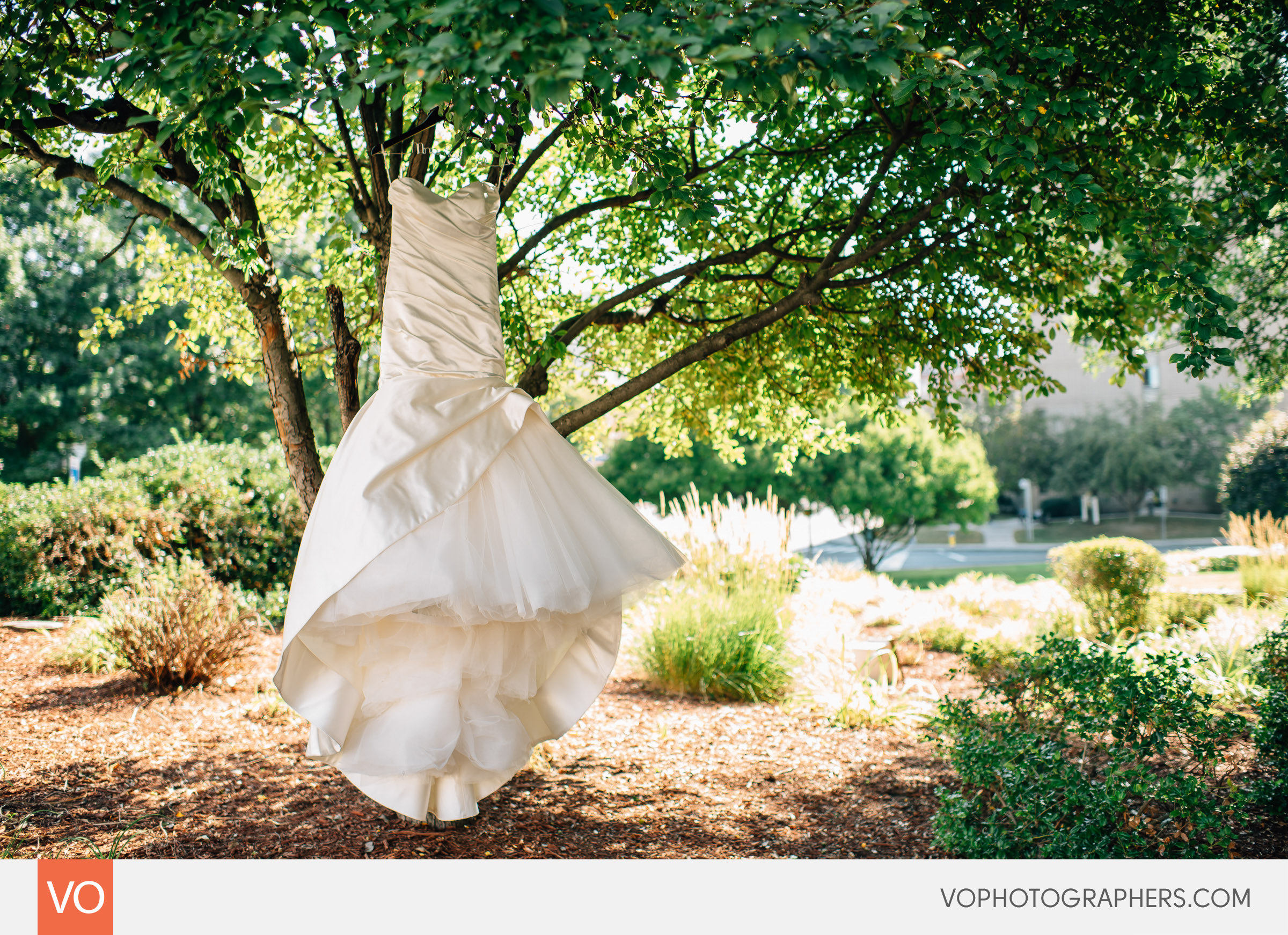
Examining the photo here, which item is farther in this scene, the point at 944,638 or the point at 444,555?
the point at 944,638

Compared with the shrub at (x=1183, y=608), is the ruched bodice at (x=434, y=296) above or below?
above

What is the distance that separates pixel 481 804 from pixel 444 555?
1.91 m

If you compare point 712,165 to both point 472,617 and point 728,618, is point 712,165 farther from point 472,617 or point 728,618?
point 728,618

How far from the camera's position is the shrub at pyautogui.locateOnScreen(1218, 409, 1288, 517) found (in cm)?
2080

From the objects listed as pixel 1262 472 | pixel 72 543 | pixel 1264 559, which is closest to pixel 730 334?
pixel 72 543

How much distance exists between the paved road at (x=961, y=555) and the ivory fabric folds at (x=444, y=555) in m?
21.6

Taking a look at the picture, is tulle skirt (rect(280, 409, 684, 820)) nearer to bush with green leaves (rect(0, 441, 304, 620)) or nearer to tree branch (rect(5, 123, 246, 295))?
tree branch (rect(5, 123, 246, 295))

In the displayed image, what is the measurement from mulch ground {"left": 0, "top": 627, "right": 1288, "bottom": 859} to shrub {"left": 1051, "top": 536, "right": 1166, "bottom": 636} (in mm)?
4283

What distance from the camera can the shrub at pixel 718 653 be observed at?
6.19 meters

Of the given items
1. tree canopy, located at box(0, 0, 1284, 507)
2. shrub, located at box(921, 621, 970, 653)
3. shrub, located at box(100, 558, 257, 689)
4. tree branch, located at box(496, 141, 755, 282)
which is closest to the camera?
tree canopy, located at box(0, 0, 1284, 507)

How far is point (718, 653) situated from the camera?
6.21m

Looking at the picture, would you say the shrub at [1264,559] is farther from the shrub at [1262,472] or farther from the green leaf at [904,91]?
the shrub at [1262,472]

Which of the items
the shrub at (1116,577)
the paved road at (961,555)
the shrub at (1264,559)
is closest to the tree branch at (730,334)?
the shrub at (1116,577)
